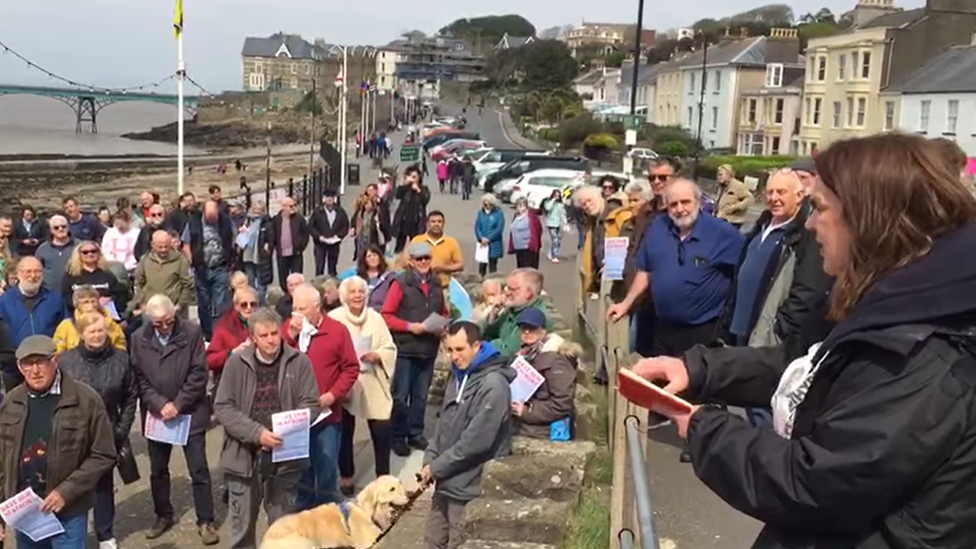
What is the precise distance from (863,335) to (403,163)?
46.0 metres

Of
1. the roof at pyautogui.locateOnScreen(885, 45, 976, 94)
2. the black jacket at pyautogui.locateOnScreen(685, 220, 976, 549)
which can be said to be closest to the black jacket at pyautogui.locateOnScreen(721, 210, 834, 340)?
the black jacket at pyautogui.locateOnScreen(685, 220, 976, 549)

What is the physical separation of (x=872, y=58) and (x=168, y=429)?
50.4 m

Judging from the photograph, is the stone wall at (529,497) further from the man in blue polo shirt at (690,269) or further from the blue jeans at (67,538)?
the blue jeans at (67,538)

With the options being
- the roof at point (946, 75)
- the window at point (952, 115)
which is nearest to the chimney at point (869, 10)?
the roof at point (946, 75)

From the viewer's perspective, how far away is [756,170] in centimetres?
4144

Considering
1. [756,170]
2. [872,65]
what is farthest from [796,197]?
[872,65]

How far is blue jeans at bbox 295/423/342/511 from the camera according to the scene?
261 inches

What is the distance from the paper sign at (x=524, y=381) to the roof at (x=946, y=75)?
3986 centimetres

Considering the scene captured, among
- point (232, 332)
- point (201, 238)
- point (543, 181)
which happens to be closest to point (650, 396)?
point (232, 332)

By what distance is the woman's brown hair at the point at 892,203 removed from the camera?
5.79ft

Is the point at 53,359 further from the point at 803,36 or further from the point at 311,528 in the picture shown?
the point at 803,36

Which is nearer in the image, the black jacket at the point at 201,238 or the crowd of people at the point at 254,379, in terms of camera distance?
the crowd of people at the point at 254,379

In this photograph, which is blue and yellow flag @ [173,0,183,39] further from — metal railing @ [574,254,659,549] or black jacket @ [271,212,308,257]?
metal railing @ [574,254,659,549]

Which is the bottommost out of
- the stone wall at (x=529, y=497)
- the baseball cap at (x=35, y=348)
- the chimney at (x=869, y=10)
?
the stone wall at (x=529, y=497)
